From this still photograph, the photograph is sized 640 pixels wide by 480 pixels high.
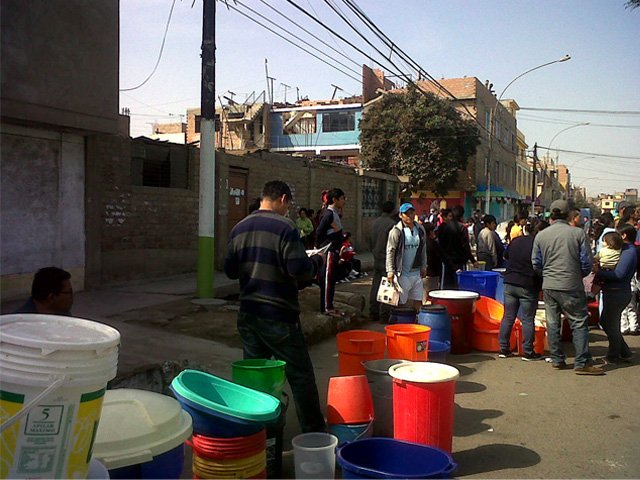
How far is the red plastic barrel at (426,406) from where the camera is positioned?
3848 mm

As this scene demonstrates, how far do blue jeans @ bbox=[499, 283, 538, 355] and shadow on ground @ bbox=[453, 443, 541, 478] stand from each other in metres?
2.71

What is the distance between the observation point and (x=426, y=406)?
386 centimetres

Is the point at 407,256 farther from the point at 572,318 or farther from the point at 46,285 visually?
the point at 46,285

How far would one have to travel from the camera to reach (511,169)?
53.5 meters

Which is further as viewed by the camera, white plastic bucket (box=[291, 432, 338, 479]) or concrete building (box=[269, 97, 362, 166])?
concrete building (box=[269, 97, 362, 166])

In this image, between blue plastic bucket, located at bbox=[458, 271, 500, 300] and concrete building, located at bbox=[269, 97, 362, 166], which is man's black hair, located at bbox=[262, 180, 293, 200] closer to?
blue plastic bucket, located at bbox=[458, 271, 500, 300]

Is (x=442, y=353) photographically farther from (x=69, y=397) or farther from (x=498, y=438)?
(x=69, y=397)

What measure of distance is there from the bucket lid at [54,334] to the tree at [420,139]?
1202 inches

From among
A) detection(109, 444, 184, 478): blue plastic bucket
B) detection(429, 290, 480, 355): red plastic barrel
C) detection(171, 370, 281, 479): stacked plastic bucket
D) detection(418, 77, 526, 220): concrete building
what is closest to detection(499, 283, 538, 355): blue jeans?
detection(429, 290, 480, 355): red plastic barrel

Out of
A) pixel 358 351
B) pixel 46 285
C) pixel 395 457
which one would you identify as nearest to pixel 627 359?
pixel 358 351

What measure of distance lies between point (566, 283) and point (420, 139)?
26.5m

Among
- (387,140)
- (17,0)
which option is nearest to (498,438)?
(17,0)

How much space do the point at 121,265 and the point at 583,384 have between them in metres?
7.90

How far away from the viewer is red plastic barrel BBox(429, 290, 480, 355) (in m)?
7.07
